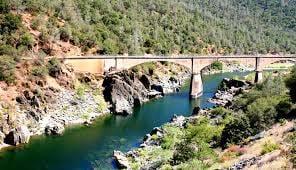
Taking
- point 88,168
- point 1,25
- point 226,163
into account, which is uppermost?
point 1,25

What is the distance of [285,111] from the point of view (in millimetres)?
47969

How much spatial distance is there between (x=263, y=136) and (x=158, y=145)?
2034 centimetres

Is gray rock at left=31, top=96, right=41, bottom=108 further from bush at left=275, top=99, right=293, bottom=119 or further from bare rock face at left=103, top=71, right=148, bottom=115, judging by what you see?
bush at left=275, top=99, right=293, bottom=119

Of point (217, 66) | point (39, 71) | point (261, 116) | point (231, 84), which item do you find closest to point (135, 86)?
point (39, 71)

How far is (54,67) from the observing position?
85062 millimetres

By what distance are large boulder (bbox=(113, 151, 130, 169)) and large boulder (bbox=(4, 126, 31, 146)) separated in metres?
14.0

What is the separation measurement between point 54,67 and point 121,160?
108 ft

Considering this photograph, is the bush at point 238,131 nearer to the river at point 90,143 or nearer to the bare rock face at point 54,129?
the river at point 90,143

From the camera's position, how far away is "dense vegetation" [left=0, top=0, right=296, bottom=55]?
91062mm

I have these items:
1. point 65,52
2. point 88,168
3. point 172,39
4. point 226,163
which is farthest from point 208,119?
point 172,39

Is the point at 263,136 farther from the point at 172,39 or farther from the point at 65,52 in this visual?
the point at 172,39

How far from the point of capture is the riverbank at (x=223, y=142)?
120ft

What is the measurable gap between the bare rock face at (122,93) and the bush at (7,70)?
56.7ft

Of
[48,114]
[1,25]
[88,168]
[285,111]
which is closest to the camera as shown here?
[285,111]
